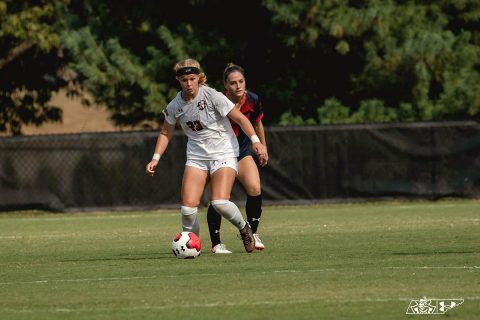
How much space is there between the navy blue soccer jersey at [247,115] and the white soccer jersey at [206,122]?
743 millimetres

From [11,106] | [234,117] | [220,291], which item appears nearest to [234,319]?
[220,291]

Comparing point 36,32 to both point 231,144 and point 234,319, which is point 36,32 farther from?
point 234,319

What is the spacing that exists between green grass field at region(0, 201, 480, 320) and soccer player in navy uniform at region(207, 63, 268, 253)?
0.80 ft

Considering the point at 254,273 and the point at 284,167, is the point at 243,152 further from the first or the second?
the point at 284,167

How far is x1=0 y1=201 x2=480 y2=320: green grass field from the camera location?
8.04m

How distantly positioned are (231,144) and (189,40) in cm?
1587

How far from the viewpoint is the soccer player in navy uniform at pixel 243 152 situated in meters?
12.6

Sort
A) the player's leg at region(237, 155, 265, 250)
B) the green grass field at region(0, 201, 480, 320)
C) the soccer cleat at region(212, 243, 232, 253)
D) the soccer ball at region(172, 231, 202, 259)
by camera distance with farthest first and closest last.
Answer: the player's leg at region(237, 155, 265, 250)
the soccer cleat at region(212, 243, 232, 253)
the soccer ball at region(172, 231, 202, 259)
the green grass field at region(0, 201, 480, 320)

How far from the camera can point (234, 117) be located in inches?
466

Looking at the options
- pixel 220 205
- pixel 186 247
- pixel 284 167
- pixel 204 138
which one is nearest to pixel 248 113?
pixel 204 138

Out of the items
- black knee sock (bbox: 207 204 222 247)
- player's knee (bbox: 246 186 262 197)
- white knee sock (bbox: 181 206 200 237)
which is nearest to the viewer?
white knee sock (bbox: 181 206 200 237)

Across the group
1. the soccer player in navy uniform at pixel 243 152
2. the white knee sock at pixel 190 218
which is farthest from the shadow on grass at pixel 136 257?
the soccer player in navy uniform at pixel 243 152

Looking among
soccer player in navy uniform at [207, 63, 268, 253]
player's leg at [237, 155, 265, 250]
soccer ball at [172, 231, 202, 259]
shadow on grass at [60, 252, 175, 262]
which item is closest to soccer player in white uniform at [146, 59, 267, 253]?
soccer ball at [172, 231, 202, 259]

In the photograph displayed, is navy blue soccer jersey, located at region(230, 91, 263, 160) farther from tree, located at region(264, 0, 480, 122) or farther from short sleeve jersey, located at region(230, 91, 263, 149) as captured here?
tree, located at region(264, 0, 480, 122)
